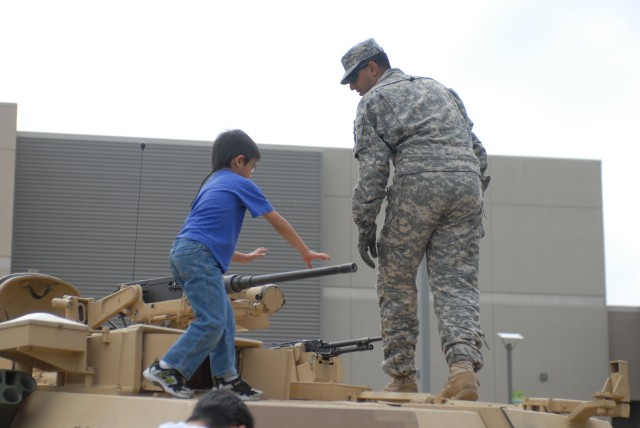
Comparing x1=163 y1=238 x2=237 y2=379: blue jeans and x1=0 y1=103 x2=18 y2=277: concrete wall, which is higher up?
x1=0 y1=103 x2=18 y2=277: concrete wall

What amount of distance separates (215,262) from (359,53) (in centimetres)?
209

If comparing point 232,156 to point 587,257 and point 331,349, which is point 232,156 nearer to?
point 331,349

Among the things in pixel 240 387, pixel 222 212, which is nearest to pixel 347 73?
pixel 222 212

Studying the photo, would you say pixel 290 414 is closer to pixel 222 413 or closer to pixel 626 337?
pixel 222 413

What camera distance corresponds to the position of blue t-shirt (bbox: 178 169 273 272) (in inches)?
233

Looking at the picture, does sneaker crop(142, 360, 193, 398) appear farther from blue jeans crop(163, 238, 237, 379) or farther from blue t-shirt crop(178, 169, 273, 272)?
blue t-shirt crop(178, 169, 273, 272)

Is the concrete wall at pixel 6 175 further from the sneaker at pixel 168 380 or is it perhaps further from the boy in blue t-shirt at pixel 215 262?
the sneaker at pixel 168 380

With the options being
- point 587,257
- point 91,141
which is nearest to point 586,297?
point 587,257

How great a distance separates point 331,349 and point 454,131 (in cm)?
804

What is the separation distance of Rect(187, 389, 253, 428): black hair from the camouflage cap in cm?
419

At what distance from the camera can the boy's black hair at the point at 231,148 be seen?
621 centimetres

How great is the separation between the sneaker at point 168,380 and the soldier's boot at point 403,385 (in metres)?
1.74

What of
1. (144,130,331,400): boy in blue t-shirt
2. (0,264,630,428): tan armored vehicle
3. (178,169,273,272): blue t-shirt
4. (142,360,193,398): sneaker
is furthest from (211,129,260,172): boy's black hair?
(142,360,193,398): sneaker

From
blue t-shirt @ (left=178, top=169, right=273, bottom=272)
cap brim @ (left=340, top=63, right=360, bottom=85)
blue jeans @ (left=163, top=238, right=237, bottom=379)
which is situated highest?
cap brim @ (left=340, top=63, right=360, bottom=85)
